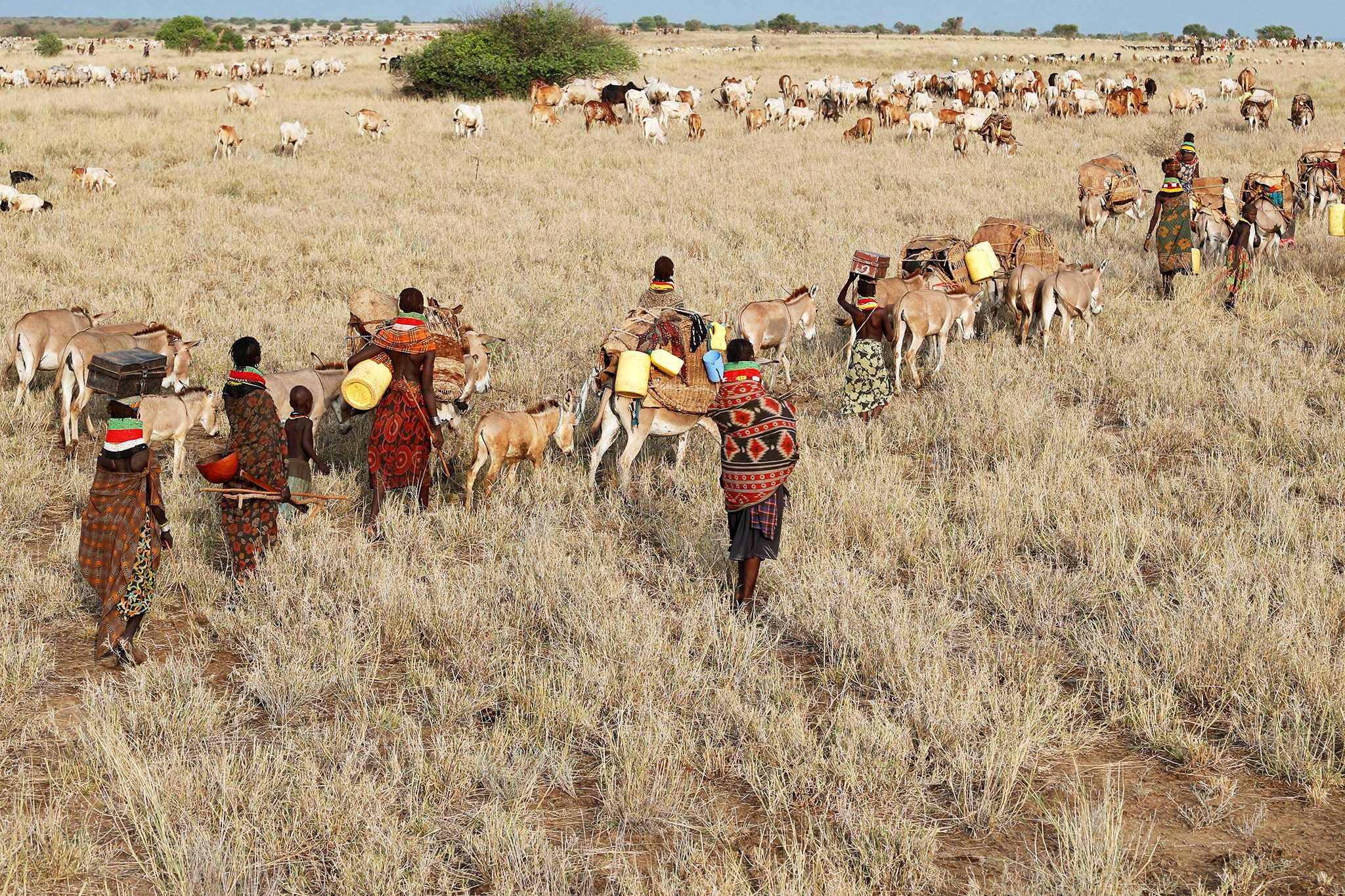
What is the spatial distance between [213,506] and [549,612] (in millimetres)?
3337

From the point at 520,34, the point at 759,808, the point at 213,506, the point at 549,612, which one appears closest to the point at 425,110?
the point at 520,34

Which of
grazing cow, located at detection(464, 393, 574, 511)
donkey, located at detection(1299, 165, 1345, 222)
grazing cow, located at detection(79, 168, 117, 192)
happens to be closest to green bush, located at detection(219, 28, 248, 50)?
grazing cow, located at detection(79, 168, 117, 192)

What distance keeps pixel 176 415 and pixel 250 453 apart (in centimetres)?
265

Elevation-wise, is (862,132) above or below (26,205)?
above

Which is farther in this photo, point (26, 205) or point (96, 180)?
point (96, 180)

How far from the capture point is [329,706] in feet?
18.3

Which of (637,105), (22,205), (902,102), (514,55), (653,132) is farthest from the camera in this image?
(514,55)

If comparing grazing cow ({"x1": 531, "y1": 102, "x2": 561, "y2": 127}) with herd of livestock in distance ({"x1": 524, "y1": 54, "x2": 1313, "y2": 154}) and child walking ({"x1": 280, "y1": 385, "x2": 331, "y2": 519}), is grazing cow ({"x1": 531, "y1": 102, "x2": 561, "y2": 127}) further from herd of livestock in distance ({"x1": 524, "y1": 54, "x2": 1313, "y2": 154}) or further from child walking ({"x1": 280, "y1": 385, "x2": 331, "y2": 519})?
child walking ({"x1": 280, "y1": 385, "x2": 331, "y2": 519})

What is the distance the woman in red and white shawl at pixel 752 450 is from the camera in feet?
19.5

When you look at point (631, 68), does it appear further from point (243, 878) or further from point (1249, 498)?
point (243, 878)

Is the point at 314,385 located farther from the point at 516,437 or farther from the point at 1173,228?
the point at 1173,228

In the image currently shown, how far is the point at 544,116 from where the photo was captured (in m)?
29.0

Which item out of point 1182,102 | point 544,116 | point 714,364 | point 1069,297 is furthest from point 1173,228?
point 1182,102

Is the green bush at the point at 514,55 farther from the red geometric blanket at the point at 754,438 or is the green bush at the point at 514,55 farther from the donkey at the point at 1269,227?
the red geometric blanket at the point at 754,438
